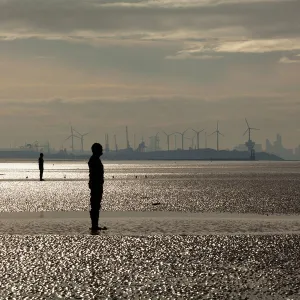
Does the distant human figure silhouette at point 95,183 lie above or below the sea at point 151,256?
above

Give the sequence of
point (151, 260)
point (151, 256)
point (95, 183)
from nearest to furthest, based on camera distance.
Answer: point (151, 260), point (151, 256), point (95, 183)

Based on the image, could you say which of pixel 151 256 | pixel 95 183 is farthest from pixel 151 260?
pixel 95 183

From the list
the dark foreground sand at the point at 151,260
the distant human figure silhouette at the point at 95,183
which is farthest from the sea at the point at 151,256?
the distant human figure silhouette at the point at 95,183

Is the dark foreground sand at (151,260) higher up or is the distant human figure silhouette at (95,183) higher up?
the distant human figure silhouette at (95,183)

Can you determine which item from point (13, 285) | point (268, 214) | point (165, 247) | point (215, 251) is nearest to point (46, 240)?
point (165, 247)

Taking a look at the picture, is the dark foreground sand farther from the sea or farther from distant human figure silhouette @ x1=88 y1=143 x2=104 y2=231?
distant human figure silhouette @ x1=88 y1=143 x2=104 y2=231

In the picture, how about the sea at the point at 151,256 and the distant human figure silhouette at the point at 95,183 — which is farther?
the distant human figure silhouette at the point at 95,183

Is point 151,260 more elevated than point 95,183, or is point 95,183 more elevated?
point 95,183

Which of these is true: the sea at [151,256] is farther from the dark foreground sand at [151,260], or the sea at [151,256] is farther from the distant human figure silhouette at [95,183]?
the distant human figure silhouette at [95,183]

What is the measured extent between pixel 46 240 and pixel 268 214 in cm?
1106

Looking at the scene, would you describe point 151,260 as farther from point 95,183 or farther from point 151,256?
point 95,183

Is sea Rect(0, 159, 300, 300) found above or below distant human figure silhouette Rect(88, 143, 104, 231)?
below

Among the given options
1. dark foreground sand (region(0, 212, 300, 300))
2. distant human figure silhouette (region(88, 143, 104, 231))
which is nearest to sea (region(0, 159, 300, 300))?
dark foreground sand (region(0, 212, 300, 300))

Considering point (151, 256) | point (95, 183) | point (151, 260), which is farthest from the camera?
point (95, 183)
